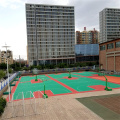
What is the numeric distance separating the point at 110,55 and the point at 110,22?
68.1 meters

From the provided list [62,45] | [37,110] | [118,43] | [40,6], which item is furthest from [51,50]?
[37,110]

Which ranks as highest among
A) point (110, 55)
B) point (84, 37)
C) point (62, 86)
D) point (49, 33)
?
point (84, 37)

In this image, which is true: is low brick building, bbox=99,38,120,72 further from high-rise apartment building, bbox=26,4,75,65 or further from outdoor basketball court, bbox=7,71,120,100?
high-rise apartment building, bbox=26,4,75,65

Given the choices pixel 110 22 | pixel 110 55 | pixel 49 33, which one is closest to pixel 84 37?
pixel 110 22

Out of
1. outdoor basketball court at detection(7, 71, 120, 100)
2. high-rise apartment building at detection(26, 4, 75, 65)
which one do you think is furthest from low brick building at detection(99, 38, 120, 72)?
high-rise apartment building at detection(26, 4, 75, 65)

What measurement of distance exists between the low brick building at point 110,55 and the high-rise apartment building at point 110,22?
194 ft

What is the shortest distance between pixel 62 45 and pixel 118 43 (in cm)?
4692

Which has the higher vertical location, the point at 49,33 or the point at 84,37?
the point at 84,37

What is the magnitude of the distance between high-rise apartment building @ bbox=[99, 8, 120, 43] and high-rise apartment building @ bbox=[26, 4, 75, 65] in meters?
32.3

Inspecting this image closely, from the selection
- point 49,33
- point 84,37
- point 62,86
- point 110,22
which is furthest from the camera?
point 84,37

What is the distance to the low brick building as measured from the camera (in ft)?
118

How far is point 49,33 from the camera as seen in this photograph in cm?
7694

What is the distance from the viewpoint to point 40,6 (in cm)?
7512

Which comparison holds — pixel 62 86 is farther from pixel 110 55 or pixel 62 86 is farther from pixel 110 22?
pixel 110 22
